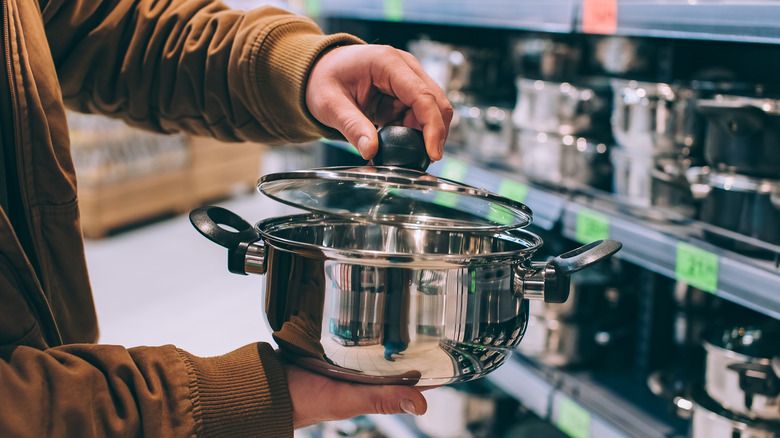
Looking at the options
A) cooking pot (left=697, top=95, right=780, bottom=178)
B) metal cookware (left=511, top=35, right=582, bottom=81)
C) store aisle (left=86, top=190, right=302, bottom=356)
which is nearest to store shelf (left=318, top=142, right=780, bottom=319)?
cooking pot (left=697, top=95, right=780, bottom=178)

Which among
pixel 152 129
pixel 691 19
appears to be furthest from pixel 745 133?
pixel 152 129

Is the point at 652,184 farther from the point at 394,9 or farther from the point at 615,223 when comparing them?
the point at 394,9

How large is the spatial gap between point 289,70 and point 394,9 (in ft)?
2.65

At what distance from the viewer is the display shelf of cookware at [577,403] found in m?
1.27

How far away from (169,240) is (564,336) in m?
2.84

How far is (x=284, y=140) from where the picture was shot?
1124mm

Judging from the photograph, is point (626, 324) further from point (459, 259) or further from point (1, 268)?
point (1, 268)

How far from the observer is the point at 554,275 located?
76cm

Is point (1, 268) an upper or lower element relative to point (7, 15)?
lower

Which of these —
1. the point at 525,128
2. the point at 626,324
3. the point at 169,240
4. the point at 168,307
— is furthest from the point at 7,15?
the point at 169,240

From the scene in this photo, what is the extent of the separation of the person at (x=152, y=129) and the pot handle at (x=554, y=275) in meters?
0.17

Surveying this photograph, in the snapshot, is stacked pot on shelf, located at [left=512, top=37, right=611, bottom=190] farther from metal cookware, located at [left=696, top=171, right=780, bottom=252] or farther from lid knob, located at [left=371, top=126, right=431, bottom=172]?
lid knob, located at [left=371, top=126, right=431, bottom=172]

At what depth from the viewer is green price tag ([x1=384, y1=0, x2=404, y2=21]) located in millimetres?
1714

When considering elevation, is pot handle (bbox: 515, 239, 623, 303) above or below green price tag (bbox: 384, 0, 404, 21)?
below
